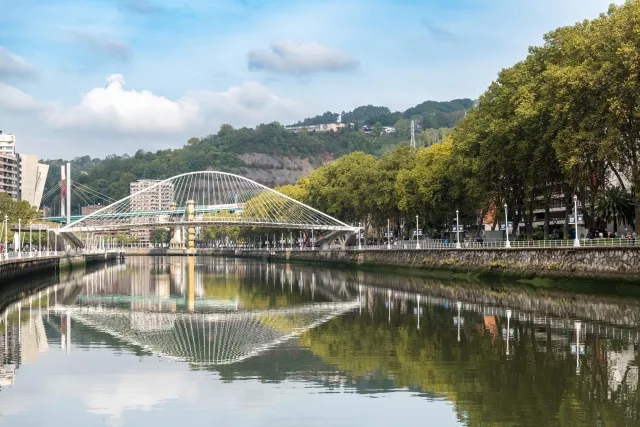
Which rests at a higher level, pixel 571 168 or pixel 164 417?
pixel 571 168

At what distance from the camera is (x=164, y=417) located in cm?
2203

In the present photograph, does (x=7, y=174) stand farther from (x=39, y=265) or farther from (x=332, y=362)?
(x=332, y=362)

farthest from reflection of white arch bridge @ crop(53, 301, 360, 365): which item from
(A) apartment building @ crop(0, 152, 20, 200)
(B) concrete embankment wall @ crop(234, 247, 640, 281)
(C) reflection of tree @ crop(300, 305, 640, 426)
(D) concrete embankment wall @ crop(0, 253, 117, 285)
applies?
(A) apartment building @ crop(0, 152, 20, 200)

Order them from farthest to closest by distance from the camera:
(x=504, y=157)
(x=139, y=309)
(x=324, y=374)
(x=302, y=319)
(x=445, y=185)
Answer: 1. (x=445, y=185)
2. (x=504, y=157)
3. (x=139, y=309)
4. (x=302, y=319)
5. (x=324, y=374)

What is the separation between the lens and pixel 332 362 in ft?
97.7

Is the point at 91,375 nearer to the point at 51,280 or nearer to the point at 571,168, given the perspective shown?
the point at 571,168

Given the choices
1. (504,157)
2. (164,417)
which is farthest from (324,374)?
(504,157)

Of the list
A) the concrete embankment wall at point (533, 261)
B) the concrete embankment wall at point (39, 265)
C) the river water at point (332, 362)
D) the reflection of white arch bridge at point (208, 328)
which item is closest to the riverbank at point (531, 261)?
the concrete embankment wall at point (533, 261)

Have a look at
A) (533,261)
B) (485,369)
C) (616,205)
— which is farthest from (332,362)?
(616,205)

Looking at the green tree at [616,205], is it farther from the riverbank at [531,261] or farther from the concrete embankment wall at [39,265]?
the concrete embankment wall at [39,265]

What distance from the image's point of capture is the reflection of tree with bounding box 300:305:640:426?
851 inches

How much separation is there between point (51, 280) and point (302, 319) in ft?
168

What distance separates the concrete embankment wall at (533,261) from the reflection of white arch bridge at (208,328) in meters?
14.9

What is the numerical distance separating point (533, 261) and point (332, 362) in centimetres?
3611
